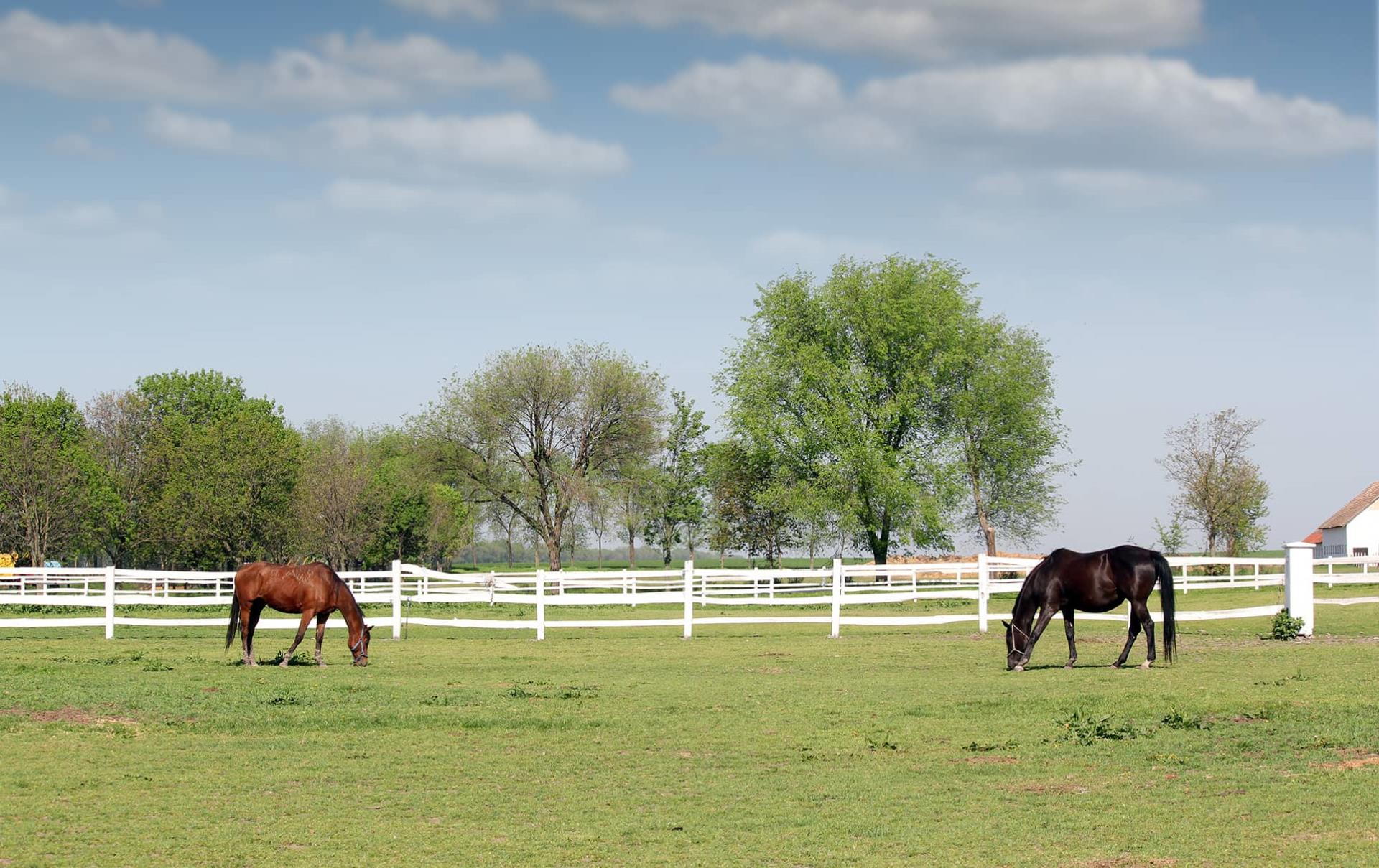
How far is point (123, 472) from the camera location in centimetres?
7169

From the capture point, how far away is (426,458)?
5972cm

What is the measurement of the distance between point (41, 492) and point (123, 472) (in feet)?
40.6

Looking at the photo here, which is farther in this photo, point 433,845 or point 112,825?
point 112,825

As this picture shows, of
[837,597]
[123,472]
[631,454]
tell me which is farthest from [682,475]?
[837,597]

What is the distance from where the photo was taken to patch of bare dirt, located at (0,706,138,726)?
39.3 feet

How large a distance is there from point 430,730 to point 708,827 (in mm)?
4728

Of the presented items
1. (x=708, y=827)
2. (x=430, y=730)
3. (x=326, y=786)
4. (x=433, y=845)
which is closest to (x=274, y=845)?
(x=433, y=845)

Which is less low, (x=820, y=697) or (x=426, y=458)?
(x=426, y=458)

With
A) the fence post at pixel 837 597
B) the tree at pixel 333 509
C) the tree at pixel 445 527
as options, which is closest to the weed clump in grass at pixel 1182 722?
the fence post at pixel 837 597

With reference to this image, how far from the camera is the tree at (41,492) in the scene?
58406 millimetres

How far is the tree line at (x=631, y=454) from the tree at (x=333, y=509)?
130 millimetres

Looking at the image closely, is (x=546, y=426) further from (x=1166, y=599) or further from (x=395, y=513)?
(x=1166, y=599)

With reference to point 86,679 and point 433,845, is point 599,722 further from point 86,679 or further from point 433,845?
point 86,679

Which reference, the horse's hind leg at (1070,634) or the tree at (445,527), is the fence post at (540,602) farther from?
the tree at (445,527)
